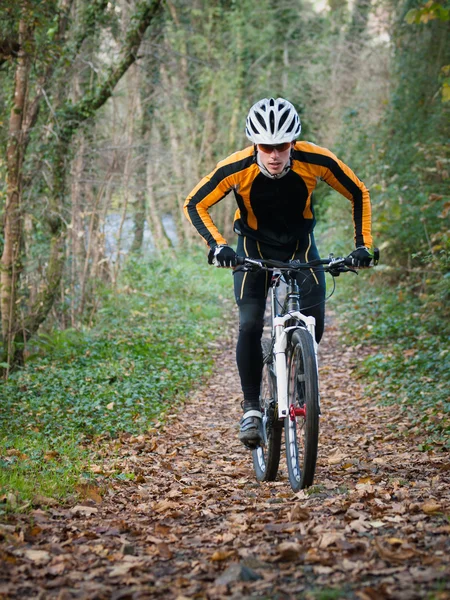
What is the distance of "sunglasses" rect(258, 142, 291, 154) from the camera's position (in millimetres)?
4902

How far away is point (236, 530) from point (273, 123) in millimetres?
2659

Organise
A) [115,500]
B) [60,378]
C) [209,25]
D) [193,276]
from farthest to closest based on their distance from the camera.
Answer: [209,25], [193,276], [60,378], [115,500]

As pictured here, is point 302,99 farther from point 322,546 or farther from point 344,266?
point 322,546

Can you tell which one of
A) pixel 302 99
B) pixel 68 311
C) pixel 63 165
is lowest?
pixel 68 311

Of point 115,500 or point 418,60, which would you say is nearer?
point 115,500

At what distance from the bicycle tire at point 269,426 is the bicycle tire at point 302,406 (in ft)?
0.64

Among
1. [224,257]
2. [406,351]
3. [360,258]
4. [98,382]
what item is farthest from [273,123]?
[406,351]

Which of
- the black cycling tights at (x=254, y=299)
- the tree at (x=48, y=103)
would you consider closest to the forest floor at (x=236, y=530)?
the black cycling tights at (x=254, y=299)

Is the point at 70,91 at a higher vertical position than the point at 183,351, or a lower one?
higher

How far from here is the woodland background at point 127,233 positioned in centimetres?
805

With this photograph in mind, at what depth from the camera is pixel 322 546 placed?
3.33 meters

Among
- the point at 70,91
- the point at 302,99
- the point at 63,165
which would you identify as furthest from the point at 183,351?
the point at 302,99

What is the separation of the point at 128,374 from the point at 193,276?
10.4 metres

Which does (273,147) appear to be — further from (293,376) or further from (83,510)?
(83,510)
